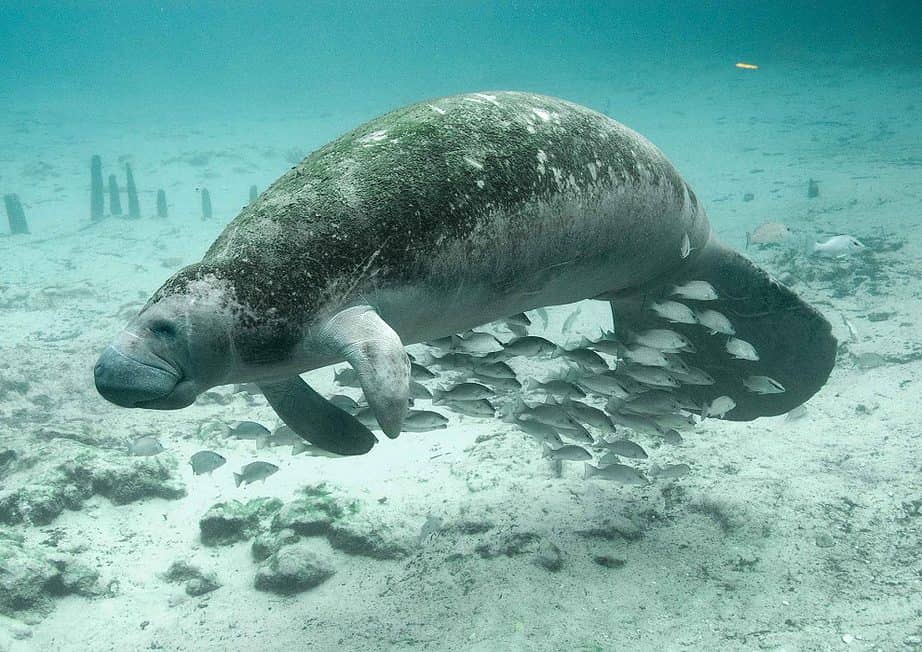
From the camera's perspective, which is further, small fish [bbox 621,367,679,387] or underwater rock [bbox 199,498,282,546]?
underwater rock [bbox 199,498,282,546]

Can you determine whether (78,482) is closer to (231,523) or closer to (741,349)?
(231,523)

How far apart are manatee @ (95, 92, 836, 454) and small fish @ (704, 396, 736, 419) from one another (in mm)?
1904

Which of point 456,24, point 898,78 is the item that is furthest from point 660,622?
point 456,24

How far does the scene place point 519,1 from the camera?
135 meters

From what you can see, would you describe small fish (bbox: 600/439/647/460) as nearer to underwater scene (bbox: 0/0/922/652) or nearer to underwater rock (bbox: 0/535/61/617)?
underwater scene (bbox: 0/0/922/652)

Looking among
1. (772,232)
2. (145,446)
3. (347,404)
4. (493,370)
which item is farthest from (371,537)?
(772,232)

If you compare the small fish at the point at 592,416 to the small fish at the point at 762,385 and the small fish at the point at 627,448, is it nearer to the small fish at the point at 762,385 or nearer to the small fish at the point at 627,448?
the small fish at the point at 627,448

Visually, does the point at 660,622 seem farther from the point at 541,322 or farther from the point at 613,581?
the point at 541,322

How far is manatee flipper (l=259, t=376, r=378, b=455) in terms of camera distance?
3461 millimetres

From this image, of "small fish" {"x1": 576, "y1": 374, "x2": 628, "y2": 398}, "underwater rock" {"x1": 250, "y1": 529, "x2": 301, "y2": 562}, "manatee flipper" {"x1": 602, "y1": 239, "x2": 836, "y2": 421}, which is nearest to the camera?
"manatee flipper" {"x1": 602, "y1": 239, "x2": 836, "y2": 421}

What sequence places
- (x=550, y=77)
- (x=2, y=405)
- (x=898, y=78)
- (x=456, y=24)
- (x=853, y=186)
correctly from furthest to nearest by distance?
1. (x=456, y=24)
2. (x=550, y=77)
3. (x=898, y=78)
4. (x=853, y=186)
5. (x=2, y=405)

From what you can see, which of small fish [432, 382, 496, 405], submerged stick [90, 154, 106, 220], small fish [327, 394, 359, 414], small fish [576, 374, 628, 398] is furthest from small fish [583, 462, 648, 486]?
submerged stick [90, 154, 106, 220]

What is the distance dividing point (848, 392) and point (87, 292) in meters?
18.3

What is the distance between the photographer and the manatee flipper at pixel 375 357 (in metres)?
2.29
